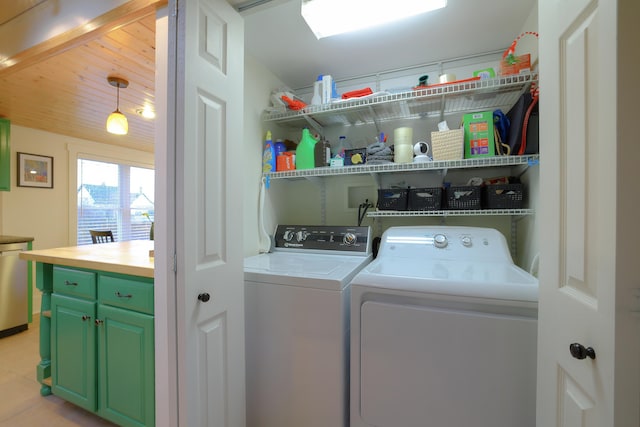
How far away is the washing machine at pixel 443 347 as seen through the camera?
992 millimetres

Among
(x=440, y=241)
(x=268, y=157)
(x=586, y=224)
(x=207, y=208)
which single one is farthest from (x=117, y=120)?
(x=586, y=224)

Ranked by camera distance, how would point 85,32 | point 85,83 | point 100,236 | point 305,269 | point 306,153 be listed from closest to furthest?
point 85,32 < point 305,269 < point 306,153 < point 85,83 < point 100,236

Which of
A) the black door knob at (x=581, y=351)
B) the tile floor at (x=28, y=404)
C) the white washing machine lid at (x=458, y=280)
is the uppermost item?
the white washing machine lid at (x=458, y=280)

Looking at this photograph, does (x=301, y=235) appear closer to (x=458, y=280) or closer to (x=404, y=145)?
(x=404, y=145)

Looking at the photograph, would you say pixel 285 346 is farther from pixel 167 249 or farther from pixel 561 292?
pixel 561 292

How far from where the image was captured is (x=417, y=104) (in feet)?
5.85

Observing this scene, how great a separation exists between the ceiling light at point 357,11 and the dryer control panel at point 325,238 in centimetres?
121

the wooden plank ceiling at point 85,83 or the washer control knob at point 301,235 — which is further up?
the wooden plank ceiling at point 85,83

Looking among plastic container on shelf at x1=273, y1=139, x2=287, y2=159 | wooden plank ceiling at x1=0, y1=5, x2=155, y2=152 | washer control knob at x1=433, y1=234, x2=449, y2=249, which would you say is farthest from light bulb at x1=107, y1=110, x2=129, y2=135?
washer control knob at x1=433, y1=234, x2=449, y2=249

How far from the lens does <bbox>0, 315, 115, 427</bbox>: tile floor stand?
1.56 metres

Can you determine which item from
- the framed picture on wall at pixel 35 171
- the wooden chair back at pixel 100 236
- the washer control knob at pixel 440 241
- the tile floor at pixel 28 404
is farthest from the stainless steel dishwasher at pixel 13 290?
the washer control knob at pixel 440 241

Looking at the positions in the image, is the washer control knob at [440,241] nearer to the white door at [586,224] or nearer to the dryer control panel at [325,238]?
the dryer control panel at [325,238]

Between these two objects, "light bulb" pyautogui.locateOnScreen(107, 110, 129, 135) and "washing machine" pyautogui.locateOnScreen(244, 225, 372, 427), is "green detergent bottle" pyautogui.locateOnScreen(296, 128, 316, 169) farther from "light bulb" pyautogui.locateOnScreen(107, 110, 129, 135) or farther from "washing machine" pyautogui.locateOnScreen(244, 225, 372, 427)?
"light bulb" pyautogui.locateOnScreen(107, 110, 129, 135)

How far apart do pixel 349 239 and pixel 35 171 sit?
3.93m
